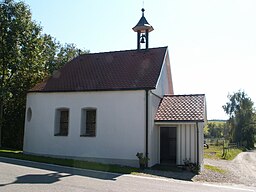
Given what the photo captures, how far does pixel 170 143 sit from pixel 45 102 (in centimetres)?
863

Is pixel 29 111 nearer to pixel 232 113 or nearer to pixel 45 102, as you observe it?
pixel 45 102

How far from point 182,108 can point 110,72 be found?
17.6 ft

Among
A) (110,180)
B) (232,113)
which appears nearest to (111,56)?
(110,180)

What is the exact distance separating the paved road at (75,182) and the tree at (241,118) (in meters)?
55.0

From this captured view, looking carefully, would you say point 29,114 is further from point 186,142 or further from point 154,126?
point 186,142

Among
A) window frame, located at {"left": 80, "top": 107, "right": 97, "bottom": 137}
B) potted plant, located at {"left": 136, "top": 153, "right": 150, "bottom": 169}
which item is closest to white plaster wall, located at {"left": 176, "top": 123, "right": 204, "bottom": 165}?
potted plant, located at {"left": 136, "top": 153, "right": 150, "bottom": 169}

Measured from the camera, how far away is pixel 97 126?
17078 mm

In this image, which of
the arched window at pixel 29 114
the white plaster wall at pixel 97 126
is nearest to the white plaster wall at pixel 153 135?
the white plaster wall at pixel 97 126

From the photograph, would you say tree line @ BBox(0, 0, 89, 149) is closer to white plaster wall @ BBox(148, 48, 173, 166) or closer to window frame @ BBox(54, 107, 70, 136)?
window frame @ BBox(54, 107, 70, 136)

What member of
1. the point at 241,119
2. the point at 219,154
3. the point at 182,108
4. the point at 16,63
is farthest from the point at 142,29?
the point at 241,119

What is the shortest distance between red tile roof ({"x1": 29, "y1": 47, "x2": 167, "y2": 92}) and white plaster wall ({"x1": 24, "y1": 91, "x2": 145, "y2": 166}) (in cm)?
54

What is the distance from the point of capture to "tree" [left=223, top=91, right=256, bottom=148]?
6178 centimetres

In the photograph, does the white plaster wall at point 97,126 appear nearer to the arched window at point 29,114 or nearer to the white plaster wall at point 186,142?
the arched window at point 29,114

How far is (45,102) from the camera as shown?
19016 millimetres
